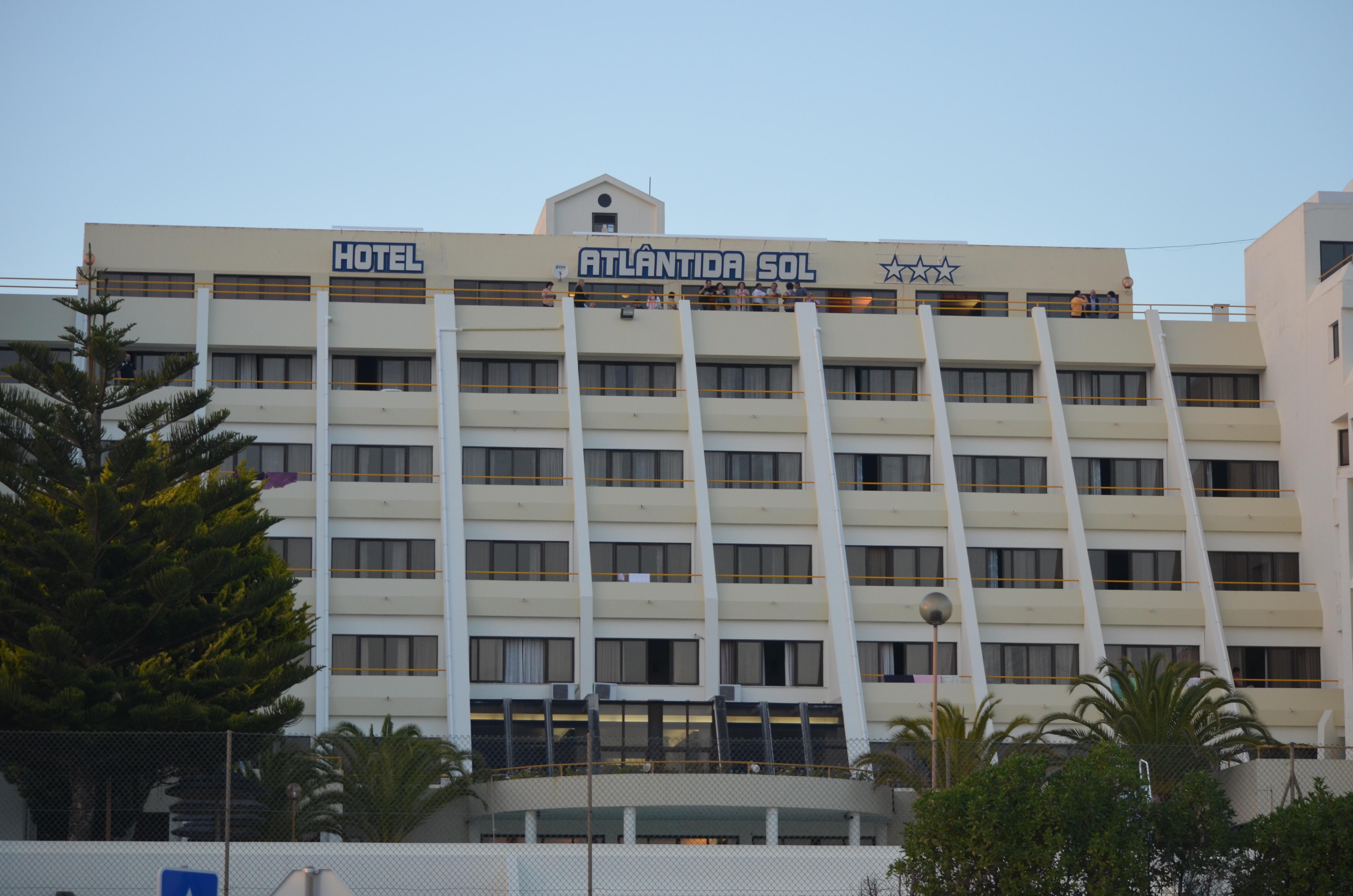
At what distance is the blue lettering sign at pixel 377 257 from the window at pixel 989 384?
53.4 feet

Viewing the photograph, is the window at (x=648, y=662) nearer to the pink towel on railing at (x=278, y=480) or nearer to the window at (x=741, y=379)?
the window at (x=741, y=379)

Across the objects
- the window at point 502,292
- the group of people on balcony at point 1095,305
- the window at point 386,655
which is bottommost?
the window at point 386,655

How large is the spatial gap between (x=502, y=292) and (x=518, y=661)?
11481 millimetres

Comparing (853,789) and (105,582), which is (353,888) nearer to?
(105,582)

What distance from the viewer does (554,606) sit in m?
40.8

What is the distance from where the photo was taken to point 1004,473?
1722 inches

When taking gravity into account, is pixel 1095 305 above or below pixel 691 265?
below

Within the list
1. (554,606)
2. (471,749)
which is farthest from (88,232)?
(471,749)

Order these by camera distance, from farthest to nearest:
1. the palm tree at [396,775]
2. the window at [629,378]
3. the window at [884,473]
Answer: the window at [629,378] → the window at [884,473] → the palm tree at [396,775]

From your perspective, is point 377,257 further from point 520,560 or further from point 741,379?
point 741,379

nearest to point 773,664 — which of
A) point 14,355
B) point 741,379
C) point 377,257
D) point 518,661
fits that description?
point 518,661

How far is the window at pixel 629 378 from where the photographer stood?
4400 centimetres

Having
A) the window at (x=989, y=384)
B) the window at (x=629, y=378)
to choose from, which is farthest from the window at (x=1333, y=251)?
the window at (x=629, y=378)

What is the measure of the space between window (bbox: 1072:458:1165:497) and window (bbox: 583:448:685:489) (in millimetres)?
11461
